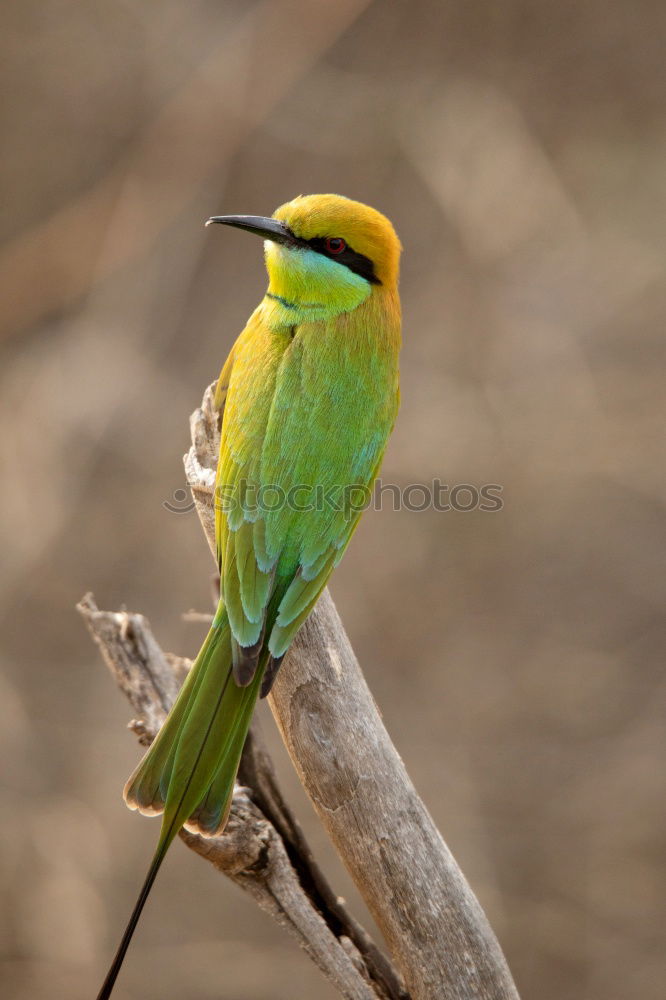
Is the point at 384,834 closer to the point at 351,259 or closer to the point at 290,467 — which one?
the point at 290,467

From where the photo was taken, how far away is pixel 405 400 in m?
4.52

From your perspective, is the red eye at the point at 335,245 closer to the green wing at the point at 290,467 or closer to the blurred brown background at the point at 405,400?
the green wing at the point at 290,467

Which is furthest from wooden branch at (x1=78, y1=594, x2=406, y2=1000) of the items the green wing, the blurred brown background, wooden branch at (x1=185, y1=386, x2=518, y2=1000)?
the blurred brown background

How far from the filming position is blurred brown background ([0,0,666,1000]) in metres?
4.00

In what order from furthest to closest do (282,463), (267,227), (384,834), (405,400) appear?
(405,400)
(267,227)
(282,463)
(384,834)

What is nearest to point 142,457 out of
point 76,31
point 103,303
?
point 103,303

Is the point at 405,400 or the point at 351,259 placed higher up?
the point at 351,259

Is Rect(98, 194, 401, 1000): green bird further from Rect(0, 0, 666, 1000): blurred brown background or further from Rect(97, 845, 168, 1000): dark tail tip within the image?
Rect(0, 0, 666, 1000): blurred brown background

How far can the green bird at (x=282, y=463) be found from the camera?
6.03ft

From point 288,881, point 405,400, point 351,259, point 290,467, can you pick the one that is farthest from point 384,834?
point 405,400

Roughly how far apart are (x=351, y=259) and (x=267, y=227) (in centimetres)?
20

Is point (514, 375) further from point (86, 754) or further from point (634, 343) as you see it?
point (86, 754)

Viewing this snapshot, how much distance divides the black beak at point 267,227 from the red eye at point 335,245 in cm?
7

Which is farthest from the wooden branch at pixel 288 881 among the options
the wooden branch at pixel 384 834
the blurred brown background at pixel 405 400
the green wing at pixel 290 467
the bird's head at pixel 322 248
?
the blurred brown background at pixel 405 400
